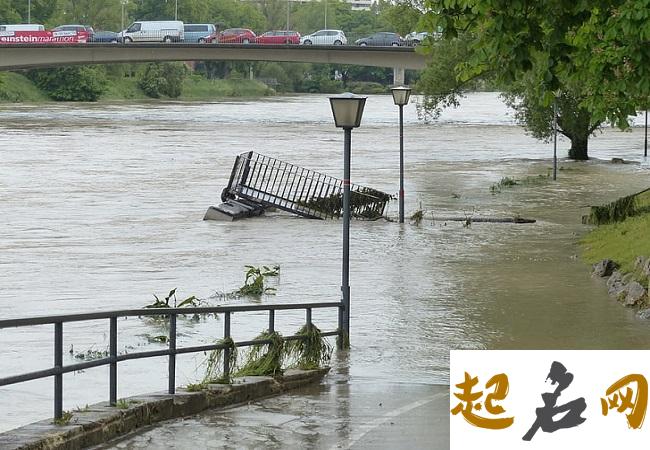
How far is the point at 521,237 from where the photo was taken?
107 feet

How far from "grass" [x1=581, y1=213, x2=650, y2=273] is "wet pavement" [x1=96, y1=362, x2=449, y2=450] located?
12.7 m

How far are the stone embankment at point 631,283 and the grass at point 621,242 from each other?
10.9 inches

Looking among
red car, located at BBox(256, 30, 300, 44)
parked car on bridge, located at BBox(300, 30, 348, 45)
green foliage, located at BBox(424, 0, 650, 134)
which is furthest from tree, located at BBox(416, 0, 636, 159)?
red car, located at BBox(256, 30, 300, 44)

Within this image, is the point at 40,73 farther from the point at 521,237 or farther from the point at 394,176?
the point at 521,237

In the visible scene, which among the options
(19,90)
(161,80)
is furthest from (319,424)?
(161,80)

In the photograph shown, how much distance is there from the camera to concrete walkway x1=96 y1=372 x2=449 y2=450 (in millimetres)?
9508

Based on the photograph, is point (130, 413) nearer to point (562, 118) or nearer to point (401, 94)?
point (401, 94)

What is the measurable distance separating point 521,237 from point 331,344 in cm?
1586

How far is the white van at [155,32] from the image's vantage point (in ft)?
328

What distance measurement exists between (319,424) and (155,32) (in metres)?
92.7

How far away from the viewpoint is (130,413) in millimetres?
9781

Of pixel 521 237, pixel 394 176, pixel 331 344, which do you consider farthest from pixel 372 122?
pixel 331 344

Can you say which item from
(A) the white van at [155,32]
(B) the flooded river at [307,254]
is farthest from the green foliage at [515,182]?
(A) the white van at [155,32]

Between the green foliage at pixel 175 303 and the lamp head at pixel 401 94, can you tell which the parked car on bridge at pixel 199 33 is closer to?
the lamp head at pixel 401 94
